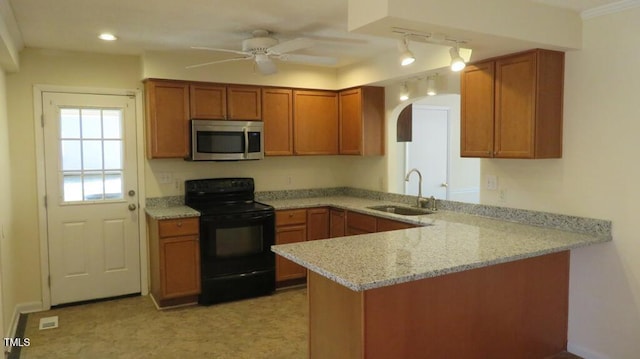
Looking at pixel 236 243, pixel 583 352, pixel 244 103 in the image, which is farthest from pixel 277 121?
pixel 583 352

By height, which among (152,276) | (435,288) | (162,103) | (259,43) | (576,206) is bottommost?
(152,276)

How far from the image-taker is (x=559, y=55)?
→ 3162 millimetres

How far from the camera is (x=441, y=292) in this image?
2.53 meters

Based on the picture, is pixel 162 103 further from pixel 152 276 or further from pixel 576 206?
pixel 576 206

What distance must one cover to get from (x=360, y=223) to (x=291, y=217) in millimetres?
759

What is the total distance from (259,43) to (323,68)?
5.64 feet

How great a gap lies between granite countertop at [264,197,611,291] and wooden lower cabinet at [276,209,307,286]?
5.33 ft

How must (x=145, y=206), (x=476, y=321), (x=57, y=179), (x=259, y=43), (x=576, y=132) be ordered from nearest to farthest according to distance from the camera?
(x=476, y=321) → (x=576, y=132) → (x=259, y=43) → (x=57, y=179) → (x=145, y=206)

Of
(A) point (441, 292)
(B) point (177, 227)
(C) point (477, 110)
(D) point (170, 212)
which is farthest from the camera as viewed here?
(D) point (170, 212)

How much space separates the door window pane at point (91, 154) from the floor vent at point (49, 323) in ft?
3.61

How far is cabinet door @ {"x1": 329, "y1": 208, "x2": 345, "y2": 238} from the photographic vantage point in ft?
15.7

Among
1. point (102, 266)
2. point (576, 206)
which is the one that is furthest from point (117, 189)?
point (576, 206)

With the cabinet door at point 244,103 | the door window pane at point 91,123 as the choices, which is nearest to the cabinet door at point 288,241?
the cabinet door at point 244,103

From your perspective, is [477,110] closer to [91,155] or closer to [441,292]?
[441,292]
